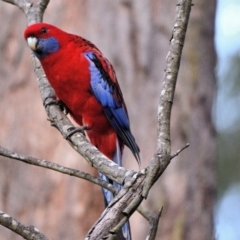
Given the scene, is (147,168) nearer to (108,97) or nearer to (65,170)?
(65,170)

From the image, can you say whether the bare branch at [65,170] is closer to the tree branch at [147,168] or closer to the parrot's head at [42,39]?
the tree branch at [147,168]

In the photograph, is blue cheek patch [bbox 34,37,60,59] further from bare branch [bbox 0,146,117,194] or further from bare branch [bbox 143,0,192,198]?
bare branch [bbox 143,0,192,198]

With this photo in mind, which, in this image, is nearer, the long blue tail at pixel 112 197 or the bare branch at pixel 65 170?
the bare branch at pixel 65 170

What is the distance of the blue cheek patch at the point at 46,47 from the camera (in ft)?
12.6

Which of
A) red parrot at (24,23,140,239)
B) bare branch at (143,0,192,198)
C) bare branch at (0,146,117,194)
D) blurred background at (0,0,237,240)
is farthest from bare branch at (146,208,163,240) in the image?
blurred background at (0,0,237,240)

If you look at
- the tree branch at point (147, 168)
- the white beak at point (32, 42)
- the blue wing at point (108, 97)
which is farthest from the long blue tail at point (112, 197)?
the white beak at point (32, 42)

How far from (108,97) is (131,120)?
130 cm

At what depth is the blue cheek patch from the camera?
3832 millimetres

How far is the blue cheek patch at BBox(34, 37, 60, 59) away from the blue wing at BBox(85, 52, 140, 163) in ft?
0.71

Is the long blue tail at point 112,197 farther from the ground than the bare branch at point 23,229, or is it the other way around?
the long blue tail at point 112,197

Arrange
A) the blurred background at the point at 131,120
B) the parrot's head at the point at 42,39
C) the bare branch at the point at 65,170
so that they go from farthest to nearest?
the blurred background at the point at 131,120 → the parrot's head at the point at 42,39 → the bare branch at the point at 65,170

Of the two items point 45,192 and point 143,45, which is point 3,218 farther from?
point 143,45

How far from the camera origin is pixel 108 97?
13.2 feet

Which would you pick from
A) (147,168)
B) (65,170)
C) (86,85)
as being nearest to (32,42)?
(86,85)
